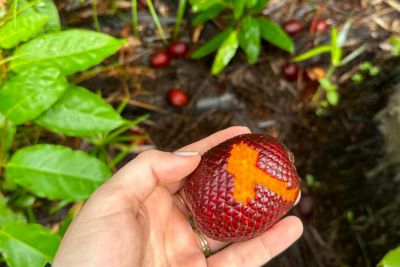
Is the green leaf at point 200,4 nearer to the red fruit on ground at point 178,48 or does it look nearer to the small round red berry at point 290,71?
the red fruit on ground at point 178,48

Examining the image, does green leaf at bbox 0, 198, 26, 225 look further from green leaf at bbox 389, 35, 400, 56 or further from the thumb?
green leaf at bbox 389, 35, 400, 56

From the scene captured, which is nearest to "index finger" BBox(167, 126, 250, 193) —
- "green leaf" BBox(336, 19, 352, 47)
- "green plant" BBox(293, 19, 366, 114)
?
"green plant" BBox(293, 19, 366, 114)

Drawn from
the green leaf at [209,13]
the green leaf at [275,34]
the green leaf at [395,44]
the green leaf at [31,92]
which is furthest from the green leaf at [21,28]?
the green leaf at [395,44]

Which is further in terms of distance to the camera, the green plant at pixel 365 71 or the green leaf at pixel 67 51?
the green plant at pixel 365 71

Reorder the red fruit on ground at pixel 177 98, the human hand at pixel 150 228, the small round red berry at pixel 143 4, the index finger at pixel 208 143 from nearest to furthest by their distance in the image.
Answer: the human hand at pixel 150 228 → the index finger at pixel 208 143 → the red fruit on ground at pixel 177 98 → the small round red berry at pixel 143 4

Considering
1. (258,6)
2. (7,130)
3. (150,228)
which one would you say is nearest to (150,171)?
(150,228)

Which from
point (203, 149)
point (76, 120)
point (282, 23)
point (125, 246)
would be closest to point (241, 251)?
point (203, 149)

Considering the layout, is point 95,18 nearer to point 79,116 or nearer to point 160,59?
point 160,59
